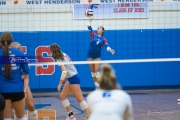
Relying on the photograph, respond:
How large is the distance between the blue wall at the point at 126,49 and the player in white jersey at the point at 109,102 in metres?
11.6

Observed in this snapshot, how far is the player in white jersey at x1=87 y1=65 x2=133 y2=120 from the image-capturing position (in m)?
5.02

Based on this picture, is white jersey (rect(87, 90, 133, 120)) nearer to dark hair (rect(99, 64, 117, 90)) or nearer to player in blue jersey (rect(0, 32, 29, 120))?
dark hair (rect(99, 64, 117, 90))

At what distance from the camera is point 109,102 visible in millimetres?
5059

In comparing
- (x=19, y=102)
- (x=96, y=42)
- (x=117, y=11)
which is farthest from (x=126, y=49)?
(x=19, y=102)

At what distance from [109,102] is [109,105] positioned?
0.04m

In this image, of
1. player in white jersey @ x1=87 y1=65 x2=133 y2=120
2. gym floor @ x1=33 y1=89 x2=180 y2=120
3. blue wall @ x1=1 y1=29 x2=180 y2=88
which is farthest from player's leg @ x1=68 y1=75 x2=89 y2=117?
blue wall @ x1=1 y1=29 x2=180 y2=88

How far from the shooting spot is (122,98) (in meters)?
5.09

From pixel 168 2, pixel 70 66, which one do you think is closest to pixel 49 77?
pixel 168 2

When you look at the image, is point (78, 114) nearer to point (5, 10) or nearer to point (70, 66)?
point (70, 66)

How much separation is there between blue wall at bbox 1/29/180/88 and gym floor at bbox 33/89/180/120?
572 millimetres

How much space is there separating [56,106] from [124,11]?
544cm

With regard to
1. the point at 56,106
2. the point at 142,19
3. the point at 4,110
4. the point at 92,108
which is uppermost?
the point at 142,19

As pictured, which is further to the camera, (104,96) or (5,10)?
(5,10)

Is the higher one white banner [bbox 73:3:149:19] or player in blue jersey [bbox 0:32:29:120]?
white banner [bbox 73:3:149:19]
